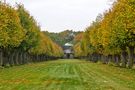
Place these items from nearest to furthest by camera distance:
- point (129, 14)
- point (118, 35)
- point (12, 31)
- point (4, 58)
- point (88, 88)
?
point (88, 88) < point (129, 14) < point (118, 35) < point (12, 31) < point (4, 58)

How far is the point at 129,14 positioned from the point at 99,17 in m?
69.7

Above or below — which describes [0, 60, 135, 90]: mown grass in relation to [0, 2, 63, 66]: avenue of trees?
below

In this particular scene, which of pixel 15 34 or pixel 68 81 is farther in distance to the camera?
pixel 15 34

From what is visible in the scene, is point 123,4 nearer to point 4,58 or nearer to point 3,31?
point 3,31

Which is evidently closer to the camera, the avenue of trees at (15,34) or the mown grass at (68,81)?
the mown grass at (68,81)

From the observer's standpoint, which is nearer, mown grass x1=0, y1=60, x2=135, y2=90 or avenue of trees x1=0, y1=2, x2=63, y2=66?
mown grass x1=0, y1=60, x2=135, y2=90

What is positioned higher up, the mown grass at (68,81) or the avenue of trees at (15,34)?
the avenue of trees at (15,34)

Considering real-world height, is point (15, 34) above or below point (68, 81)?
above

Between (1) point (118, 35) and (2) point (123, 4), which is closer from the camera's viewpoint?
(2) point (123, 4)

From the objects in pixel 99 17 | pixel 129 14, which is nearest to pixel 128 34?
pixel 129 14

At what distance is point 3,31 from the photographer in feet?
241

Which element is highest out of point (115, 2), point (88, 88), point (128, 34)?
point (115, 2)

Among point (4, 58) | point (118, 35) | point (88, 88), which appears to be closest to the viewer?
point (88, 88)

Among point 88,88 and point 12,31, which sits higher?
point 12,31
